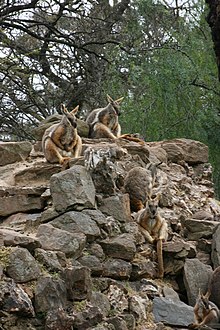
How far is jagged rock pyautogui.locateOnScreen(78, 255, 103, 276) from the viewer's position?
9820 mm

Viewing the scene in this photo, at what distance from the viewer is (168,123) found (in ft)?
55.4

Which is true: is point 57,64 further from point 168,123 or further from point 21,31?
point 168,123

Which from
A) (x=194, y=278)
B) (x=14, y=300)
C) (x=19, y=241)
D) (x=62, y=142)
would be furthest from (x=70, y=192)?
(x=14, y=300)

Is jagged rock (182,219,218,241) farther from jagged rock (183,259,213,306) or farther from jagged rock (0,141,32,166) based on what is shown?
jagged rock (0,141,32,166)

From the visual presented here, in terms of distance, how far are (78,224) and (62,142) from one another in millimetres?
2690

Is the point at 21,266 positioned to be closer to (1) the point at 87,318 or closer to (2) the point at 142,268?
(1) the point at 87,318

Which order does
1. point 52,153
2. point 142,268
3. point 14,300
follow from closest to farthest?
1. point 14,300
2. point 142,268
3. point 52,153

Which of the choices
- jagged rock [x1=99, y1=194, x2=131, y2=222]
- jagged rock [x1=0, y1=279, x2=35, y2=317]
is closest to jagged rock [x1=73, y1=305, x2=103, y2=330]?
jagged rock [x1=0, y1=279, x2=35, y2=317]

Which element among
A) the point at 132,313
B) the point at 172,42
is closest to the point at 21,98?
the point at 172,42

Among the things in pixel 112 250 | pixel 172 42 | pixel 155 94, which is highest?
pixel 172 42

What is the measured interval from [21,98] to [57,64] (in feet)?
4.60

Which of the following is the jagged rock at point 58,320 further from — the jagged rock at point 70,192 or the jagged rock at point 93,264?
the jagged rock at point 70,192

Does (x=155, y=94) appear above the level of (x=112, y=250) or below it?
above

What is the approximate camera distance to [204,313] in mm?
10359
